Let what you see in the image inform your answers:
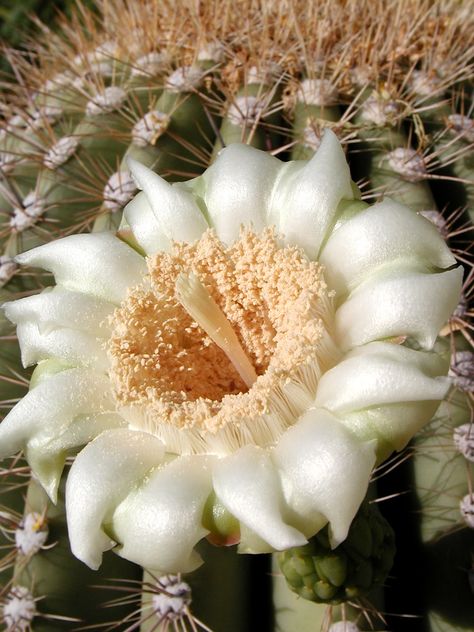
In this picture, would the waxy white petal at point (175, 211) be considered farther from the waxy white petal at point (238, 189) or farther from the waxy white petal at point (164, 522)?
the waxy white petal at point (164, 522)

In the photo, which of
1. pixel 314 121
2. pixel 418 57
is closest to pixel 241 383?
pixel 314 121

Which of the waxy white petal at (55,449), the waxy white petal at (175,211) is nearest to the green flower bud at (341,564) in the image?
the waxy white petal at (55,449)

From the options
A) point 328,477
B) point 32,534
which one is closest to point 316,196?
point 328,477

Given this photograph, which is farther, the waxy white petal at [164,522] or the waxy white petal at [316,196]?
the waxy white petal at [316,196]

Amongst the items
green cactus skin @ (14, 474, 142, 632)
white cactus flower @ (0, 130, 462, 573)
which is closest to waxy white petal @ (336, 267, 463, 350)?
white cactus flower @ (0, 130, 462, 573)

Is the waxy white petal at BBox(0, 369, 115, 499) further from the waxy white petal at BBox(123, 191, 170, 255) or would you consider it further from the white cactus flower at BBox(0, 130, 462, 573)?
the waxy white petal at BBox(123, 191, 170, 255)

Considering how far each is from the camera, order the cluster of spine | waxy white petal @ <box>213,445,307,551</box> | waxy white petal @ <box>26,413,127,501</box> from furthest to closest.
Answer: the cluster of spine → waxy white petal @ <box>26,413,127,501</box> → waxy white petal @ <box>213,445,307,551</box>
